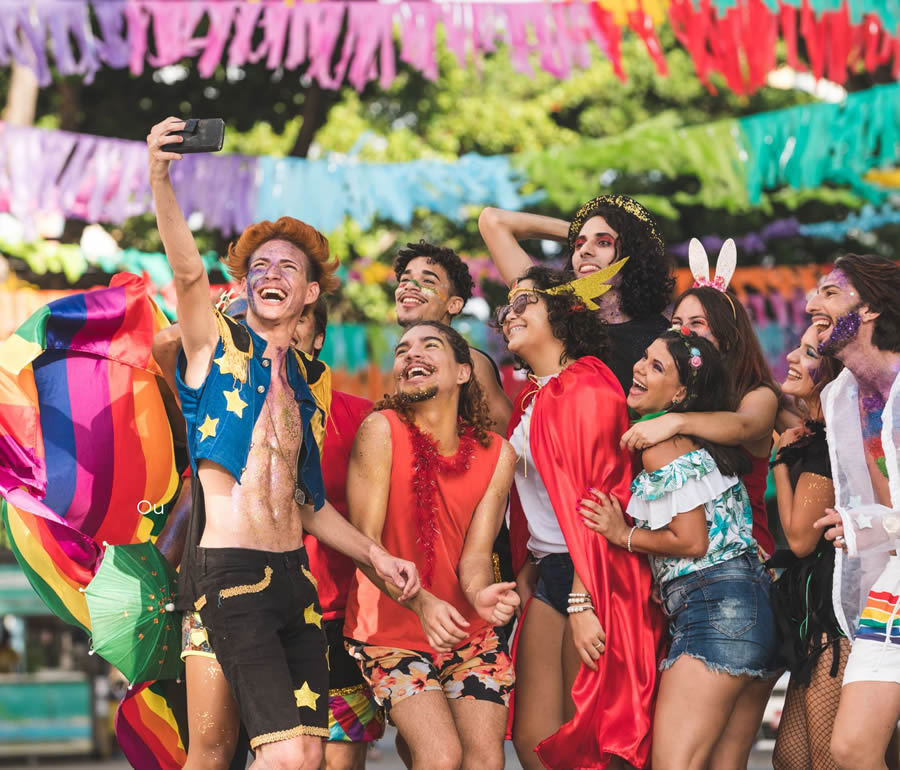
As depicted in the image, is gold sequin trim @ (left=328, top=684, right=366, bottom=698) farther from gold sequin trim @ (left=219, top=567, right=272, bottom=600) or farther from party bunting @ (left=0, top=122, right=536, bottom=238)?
party bunting @ (left=0, top=122, right=536, bottom=238)

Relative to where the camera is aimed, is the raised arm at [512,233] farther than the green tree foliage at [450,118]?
No

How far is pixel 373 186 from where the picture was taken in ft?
33.0

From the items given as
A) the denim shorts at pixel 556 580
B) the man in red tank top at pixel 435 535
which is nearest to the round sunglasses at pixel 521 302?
the man in red tank top at pixel 435 535

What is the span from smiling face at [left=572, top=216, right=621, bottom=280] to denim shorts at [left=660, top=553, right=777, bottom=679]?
4.44 feet

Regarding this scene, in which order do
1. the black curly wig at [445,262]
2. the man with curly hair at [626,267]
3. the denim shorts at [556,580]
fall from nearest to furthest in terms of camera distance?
the denim shorts at [556,580] → the man with curly hair at [626,267] → the black curly wig at [445,262]

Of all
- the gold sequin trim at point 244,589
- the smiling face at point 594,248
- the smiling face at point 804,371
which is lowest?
the gold sequin trim at point 244,589

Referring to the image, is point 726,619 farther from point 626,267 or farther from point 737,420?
point 626,267

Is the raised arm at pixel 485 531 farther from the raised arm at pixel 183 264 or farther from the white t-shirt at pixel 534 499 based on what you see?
the raised arm at pixel 183 264

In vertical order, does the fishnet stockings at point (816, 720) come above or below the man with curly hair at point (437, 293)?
below

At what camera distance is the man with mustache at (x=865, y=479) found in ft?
12.7

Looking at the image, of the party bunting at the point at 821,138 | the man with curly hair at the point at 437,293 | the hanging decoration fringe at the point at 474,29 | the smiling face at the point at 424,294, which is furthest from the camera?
the party bunting at the point at 821,138

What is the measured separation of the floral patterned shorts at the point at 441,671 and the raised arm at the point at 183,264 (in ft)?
3.83

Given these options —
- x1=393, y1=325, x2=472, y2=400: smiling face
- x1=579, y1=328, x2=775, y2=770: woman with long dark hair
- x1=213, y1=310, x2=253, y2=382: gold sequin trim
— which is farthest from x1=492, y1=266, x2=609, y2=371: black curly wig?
x1=213, y1=310, x2=253, y2=382: gold sequin trim

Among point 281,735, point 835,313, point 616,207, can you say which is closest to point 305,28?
point 616,207
